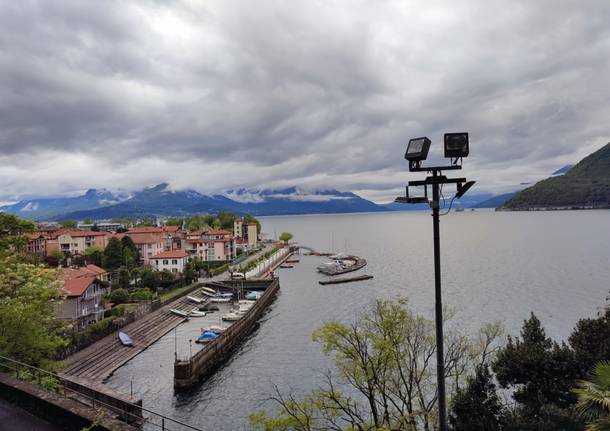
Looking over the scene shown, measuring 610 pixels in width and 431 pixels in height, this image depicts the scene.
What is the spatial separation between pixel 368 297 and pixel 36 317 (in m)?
50.0

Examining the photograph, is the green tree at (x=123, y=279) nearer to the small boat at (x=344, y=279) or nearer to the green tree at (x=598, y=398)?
the small boat at (x=344, y=279)

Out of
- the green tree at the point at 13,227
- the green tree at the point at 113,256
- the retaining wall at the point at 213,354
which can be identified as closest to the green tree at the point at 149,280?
the green tree at the point at 113,256

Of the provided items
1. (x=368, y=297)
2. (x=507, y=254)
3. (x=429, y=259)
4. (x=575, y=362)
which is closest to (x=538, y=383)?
(x=575, y=362)

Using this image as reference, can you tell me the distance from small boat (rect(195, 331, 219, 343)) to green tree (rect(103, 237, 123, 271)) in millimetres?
38440

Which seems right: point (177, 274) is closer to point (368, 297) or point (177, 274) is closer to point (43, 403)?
point (368, 297)

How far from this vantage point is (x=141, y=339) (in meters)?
41.9

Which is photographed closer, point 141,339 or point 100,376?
point 100,376

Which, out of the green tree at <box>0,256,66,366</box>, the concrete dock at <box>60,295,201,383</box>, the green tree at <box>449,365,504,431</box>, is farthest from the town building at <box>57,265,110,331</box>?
the green tree at <box>449,365,504,431</box>

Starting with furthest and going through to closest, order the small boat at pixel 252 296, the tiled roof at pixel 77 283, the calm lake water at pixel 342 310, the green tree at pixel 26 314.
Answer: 1. the small boat at pixel 252 296
2. the tiled roof at pixel 77 283
3. the calm lake water at pixel 342 310
4. the green tree at pixel 26 314

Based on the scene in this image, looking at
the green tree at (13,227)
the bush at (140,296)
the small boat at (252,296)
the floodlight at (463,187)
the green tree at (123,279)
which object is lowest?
the small boat at (252,296)

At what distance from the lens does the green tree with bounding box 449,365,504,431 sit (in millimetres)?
17766

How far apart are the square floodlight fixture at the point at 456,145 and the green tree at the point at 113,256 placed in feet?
255

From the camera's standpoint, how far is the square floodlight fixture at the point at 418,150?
638cm

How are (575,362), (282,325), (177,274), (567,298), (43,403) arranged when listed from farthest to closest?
1. (177,274)
2. (567,298)
3. (282,325)
4. (575,362)
5. (43,403)
